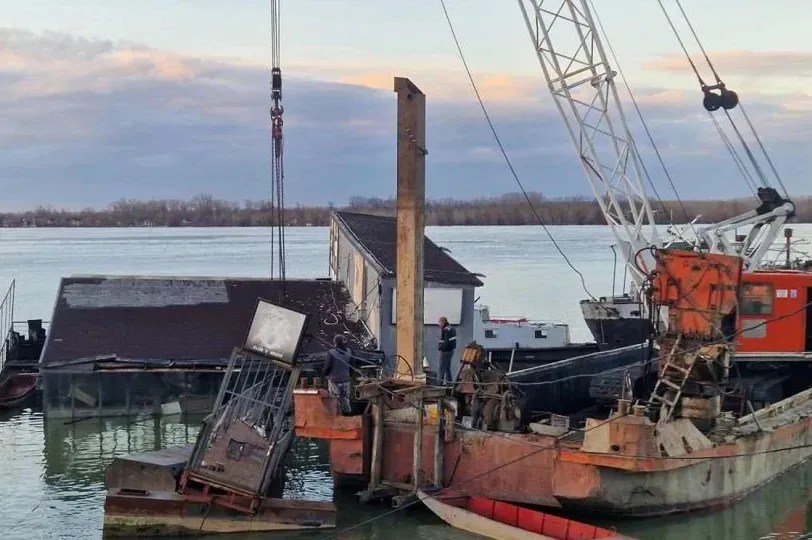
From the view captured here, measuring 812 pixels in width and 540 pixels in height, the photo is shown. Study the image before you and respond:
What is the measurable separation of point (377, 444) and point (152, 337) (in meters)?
9.47

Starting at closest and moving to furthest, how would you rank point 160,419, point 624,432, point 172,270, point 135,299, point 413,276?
1. point 624,432
2. point 413,276
3. point 160,419
4. point 135,299
5. point 172,270

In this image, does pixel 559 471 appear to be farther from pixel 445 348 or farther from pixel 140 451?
pixel 140 451

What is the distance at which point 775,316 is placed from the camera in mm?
17344

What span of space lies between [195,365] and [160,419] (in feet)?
4.21

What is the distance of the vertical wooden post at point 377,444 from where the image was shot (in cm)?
1323

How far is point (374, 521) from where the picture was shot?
12805 mm

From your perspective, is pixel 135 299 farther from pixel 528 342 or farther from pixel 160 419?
pixel 528 342

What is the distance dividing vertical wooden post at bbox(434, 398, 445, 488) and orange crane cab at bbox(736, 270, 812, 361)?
22.2 ft

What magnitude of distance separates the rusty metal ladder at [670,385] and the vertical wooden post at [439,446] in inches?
119

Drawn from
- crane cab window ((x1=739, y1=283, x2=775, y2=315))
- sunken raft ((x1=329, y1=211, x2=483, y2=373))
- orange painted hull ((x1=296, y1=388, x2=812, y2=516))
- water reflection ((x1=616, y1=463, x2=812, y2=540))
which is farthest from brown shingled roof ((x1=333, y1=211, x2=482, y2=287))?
water reflection ((x1=616, y1=463, x2=812, y2=540))

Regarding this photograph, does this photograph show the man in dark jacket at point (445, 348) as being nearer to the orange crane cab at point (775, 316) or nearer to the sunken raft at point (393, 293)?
the sunken raft at point (393, 293)

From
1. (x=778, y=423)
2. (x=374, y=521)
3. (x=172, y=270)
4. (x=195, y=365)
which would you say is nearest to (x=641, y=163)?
(x=778, y=423)

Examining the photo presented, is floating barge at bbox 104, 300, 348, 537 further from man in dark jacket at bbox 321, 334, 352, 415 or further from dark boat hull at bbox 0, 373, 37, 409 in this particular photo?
dark boat hull at bbox 0, 373, 37, 409

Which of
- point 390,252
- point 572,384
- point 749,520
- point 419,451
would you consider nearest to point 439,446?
point 419,451
